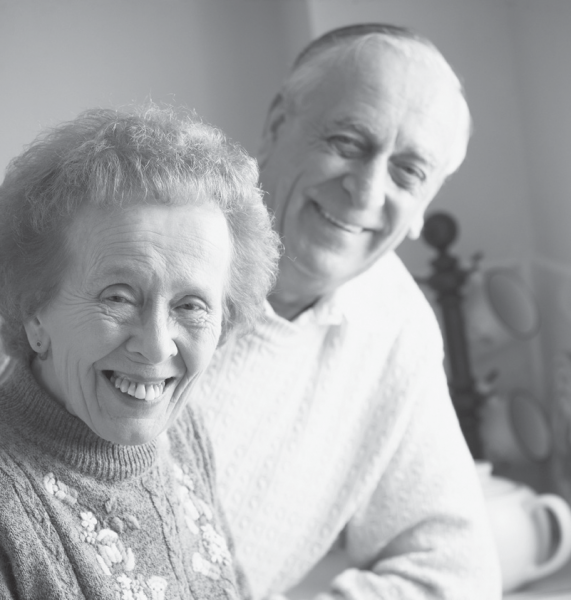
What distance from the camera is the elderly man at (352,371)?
1.40 m

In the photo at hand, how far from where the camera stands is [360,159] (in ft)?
4.62

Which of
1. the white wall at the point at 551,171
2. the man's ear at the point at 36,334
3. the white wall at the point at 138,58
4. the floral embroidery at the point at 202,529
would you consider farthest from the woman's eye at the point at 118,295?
the white wall at the point at 551,171

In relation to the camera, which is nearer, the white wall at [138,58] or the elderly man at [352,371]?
the elderly man at [352,371]

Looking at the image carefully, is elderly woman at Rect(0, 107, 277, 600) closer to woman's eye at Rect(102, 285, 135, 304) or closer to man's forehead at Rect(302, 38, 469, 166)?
woman's eye at Rect(102, 285, 135, 304)

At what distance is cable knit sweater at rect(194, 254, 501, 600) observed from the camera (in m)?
1.46

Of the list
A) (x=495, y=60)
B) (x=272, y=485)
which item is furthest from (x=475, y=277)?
(x=272, y=485)

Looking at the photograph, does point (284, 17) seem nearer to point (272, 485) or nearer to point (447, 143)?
point (447, 143)

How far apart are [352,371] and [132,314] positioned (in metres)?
0.68

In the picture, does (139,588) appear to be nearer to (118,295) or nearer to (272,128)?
(118,295)

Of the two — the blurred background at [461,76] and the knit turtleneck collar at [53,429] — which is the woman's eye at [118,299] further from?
the blurred background at [461,76]

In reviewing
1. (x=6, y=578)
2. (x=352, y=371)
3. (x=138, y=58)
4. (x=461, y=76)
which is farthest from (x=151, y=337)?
(x=461, y=76)

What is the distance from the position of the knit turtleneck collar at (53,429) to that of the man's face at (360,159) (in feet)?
1.79

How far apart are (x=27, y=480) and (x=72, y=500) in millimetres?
62

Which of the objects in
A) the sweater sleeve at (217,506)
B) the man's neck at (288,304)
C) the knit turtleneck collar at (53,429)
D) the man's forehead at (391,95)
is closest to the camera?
the knit turtleneck collar at (53,429)
